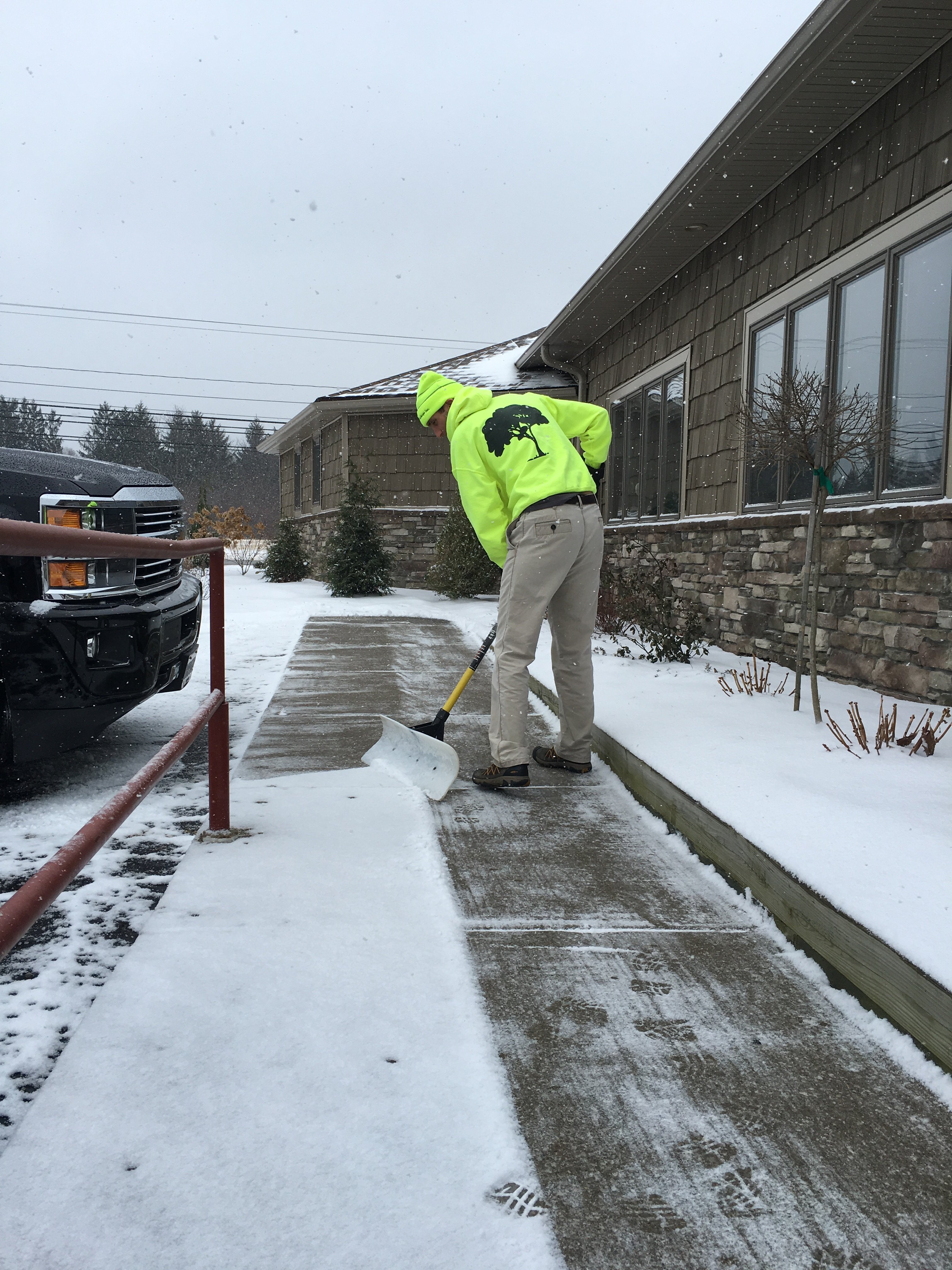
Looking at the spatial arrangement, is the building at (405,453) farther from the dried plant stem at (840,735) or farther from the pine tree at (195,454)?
the pine tree at (195,454)

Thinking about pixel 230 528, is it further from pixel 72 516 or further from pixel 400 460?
pixel 72 516

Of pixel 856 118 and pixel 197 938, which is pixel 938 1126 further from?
pixel 856 118

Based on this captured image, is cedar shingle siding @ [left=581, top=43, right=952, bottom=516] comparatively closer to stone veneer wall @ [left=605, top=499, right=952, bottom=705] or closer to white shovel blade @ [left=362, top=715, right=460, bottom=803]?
stone veneer wall @ [left=605, top=499, right=952, bottom=705]

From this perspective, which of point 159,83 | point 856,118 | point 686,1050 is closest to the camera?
point 686,1050

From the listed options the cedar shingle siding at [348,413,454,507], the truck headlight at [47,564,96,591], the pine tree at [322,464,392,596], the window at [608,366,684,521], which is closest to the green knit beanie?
the truck headlight at [47,564,96,591]

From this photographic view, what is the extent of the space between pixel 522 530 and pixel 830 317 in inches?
143

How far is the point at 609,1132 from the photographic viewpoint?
1732 millimetres

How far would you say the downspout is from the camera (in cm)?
1306

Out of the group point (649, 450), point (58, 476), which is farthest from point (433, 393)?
point (649, 450)

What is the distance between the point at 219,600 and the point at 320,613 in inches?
337

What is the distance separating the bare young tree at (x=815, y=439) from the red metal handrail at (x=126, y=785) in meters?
2.83

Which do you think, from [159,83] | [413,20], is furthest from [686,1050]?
[159,83]

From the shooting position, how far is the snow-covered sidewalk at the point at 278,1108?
1438 millimetres

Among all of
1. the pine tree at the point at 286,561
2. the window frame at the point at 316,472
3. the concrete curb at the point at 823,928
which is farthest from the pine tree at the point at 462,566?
the concrete curb at the point at 823,928
